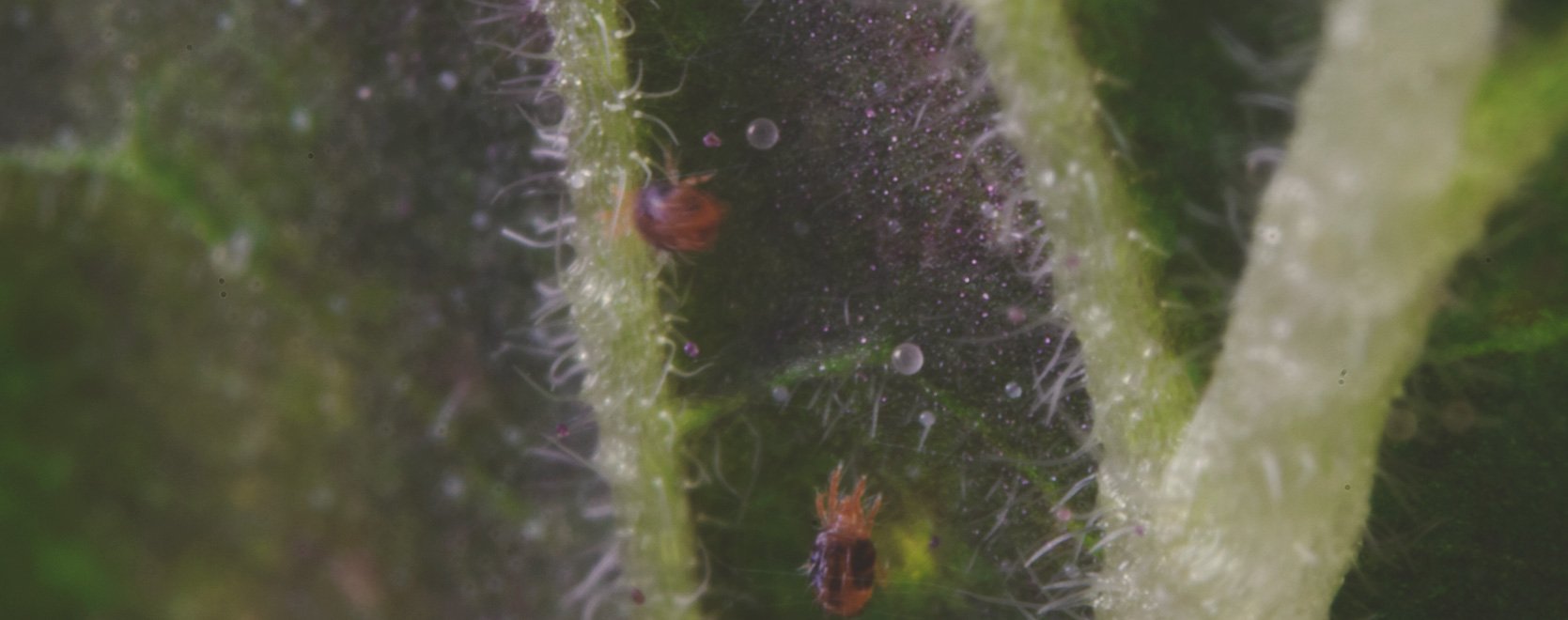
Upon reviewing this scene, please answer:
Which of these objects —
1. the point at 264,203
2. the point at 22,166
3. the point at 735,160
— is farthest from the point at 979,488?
the point at 22,166

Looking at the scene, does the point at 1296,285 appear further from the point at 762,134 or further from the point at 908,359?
the point at 762,134

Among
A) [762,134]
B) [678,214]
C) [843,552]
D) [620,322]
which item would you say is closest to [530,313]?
[620,322]

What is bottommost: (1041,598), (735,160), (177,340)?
(177,340)

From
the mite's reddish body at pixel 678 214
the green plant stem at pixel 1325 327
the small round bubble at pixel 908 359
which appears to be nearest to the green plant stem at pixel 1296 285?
the green plant stem at pixel 1325 327

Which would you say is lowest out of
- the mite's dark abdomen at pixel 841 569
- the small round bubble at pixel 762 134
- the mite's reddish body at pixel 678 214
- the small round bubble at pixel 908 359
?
the mite's dark abdomen at pixel 841 569

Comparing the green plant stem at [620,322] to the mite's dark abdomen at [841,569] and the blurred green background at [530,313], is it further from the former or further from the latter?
the mite's dark abdomen at [841,569]

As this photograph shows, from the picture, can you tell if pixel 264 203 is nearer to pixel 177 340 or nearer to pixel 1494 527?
pixel 177 340
